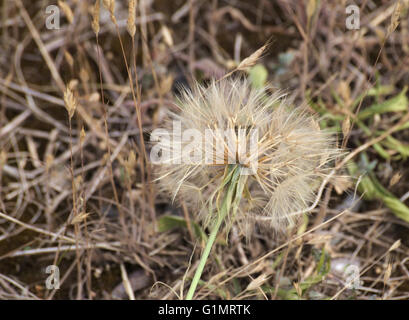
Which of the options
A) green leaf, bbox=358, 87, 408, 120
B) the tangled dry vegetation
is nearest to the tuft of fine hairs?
the tangled dry vegetation

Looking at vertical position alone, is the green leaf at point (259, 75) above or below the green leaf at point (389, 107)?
above

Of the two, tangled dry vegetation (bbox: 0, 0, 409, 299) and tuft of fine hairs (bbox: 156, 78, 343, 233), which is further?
tangled dry vegetation (bbox: 0, 0, 409, 299)

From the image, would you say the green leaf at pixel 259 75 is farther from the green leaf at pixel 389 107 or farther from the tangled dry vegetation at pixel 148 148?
the green leaf at pixel 389 107

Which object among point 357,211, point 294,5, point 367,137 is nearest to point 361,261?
point 357,211

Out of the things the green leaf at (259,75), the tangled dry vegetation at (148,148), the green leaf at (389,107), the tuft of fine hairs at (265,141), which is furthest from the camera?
the green leaf at (259,75)

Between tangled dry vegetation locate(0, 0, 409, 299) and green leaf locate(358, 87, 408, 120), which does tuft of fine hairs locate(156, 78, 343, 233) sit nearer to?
tangled dry vegetation locate(0, 0, 409, 299)

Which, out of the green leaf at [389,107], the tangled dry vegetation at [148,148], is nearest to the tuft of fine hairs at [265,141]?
the tangled dry vegetation at [148,148]

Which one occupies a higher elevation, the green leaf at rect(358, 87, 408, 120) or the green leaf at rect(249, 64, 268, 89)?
the green leaf at rect(249, 64, 268, 89)

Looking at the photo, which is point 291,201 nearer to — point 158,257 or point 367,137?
point 158,257

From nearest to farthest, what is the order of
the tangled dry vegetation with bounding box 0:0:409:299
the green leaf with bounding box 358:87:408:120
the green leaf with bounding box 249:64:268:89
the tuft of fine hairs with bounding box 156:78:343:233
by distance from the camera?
Result: the tuft of fine hairs with bounding box 156:78:343:233 < the tangled dry vegetation with bounding box 0:0:409:299 < the green leaf with bounding box 358:87:408:120 < the green leaf with bounding box 249:64:268:89
